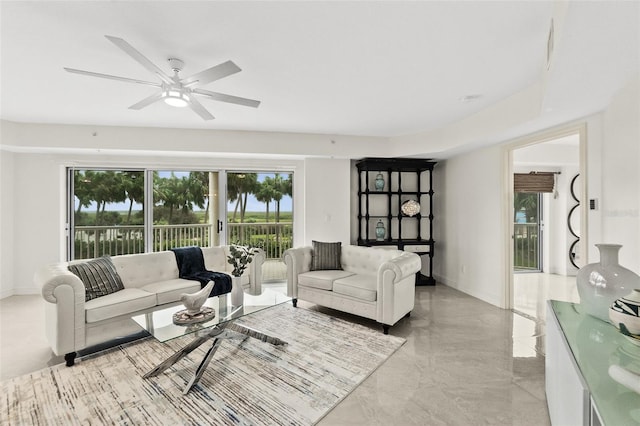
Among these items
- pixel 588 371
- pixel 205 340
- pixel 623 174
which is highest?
pixel 623 174

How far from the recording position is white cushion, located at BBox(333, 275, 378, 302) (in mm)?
3315

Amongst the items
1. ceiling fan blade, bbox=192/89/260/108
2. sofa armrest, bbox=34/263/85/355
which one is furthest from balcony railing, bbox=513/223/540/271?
sofa armrest, bbox=34/263/85/355

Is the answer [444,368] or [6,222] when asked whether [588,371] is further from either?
[6,222]

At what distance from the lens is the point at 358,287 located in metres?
3.41

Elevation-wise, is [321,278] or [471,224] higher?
[471,224]

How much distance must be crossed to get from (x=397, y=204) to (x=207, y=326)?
403 cm

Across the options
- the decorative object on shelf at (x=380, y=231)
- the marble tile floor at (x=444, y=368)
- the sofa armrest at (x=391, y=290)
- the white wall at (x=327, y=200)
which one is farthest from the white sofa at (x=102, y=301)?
the decorative object on shelf at (x=380, y=231)

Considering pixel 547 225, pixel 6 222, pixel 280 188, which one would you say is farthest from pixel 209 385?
pixel 547 225

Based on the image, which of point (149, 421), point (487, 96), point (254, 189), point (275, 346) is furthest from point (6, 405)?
point (487, 96)

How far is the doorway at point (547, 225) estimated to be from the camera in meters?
5.32

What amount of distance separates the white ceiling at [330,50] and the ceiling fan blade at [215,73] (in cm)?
27

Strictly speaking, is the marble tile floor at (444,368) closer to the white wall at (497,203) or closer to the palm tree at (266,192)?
the white wall at (497,203)

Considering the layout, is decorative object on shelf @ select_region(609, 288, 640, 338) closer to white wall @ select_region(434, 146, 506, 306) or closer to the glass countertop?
the glass countertop

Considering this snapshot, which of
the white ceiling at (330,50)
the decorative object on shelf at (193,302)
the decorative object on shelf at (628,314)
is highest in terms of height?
the white ceiling at (330,50)
